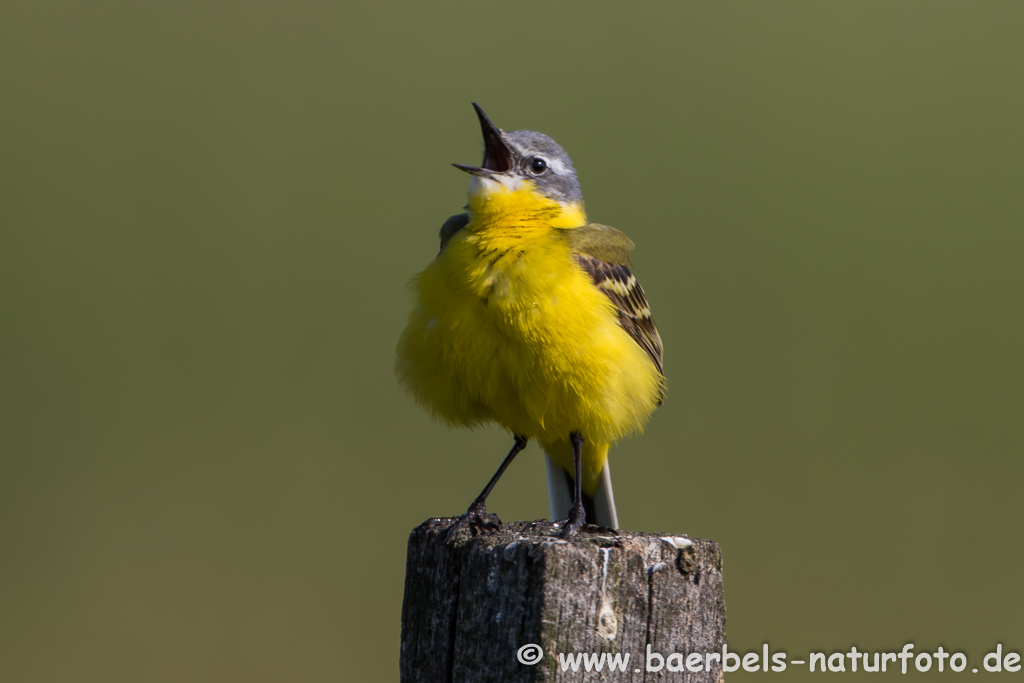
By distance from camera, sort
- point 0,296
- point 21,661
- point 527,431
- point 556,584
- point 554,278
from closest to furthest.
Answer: point 556,584, point 554,278, point 527,431, point 21,661, point 0,296

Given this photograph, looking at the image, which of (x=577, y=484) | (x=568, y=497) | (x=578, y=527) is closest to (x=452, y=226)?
(x=577, y=484)

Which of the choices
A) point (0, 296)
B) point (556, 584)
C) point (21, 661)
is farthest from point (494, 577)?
point (0, 296)

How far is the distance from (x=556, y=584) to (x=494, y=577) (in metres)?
0.20

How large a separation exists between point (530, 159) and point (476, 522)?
205cm

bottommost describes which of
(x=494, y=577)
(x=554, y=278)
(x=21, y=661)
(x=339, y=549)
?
(x=21, y=661)

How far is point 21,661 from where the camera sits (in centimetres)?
716

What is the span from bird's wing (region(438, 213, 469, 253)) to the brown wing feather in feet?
2.22

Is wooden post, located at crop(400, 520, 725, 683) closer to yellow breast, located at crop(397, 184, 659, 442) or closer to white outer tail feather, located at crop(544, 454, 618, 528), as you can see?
yellow breast, located at crop(397, 184, 659, 442)

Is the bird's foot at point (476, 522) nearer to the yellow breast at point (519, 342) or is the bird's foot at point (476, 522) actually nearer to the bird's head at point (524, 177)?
the yellow breast at point (519, 342)

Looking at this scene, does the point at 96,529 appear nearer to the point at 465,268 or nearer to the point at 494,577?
the point at 465,268

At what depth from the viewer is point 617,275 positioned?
455cm

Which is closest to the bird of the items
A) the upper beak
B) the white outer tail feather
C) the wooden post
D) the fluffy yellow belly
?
the fluffy yellow belly

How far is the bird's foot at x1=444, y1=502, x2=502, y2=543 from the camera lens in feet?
9.85

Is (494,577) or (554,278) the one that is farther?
(554,278)
